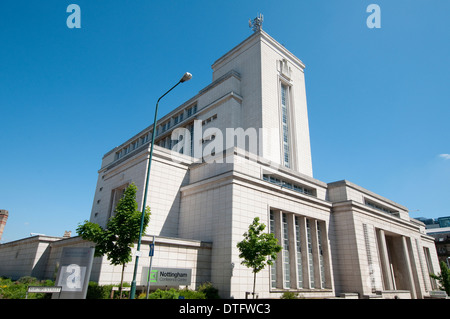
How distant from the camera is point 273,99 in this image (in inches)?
1877

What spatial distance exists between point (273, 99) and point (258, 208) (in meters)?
25.1

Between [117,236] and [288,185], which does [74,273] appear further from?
[288,185]

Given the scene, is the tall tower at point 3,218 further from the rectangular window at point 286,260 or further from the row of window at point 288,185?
the rectangular window at point 286,260

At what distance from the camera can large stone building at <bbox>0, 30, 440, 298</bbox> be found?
2542 cm

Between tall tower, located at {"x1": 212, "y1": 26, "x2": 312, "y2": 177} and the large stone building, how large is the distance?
214 mm

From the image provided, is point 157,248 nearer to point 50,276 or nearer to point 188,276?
point 188,276

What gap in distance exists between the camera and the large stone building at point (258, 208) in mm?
25420

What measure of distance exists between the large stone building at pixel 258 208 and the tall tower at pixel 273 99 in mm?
214

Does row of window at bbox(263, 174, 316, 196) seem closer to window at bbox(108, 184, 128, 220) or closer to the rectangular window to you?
the rectangular window

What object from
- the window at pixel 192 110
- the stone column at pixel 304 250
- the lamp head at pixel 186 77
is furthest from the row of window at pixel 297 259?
the window at pixel 192 110

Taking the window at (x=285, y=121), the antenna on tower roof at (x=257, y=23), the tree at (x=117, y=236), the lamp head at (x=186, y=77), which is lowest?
the tree at (x=117, y=236)

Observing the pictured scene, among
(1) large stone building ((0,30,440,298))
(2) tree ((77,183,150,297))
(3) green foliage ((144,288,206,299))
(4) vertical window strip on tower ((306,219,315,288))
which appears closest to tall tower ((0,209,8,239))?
(1) large stone building ((0,30,440,298))

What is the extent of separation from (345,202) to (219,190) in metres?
16.8
